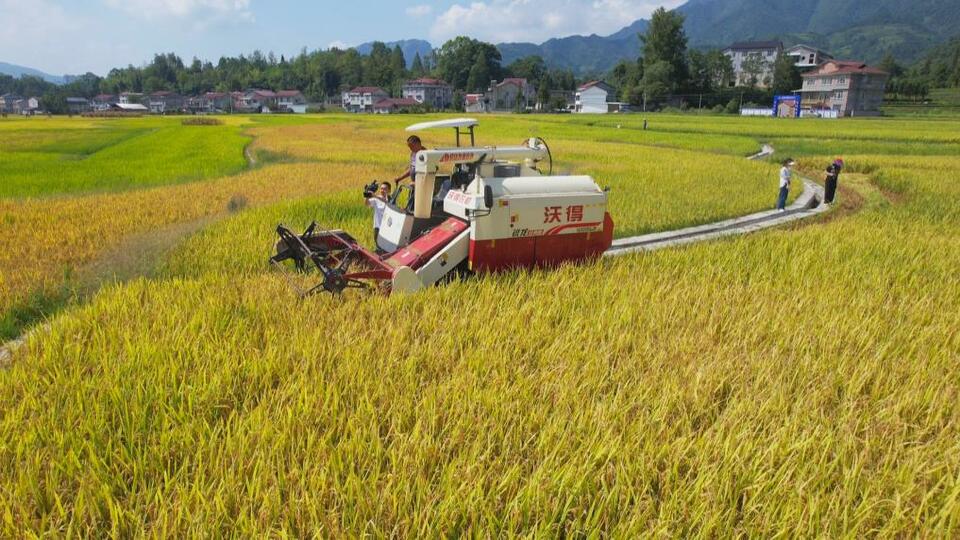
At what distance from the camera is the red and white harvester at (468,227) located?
19.4ft

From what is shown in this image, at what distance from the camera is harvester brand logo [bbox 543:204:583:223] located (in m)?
6.38

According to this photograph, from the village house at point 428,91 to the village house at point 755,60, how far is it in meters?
59.6

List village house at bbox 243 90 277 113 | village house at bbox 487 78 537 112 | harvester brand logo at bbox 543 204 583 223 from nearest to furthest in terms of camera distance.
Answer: harvester brand logo at bbox 543 204 583 223
village house at bbox 487 78 537 112
village house at bbox 243 90 277 113

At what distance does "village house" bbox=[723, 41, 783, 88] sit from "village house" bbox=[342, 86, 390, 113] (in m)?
67.0

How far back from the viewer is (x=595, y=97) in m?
103

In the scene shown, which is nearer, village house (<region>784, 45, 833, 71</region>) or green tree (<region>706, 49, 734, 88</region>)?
green tree (<region>706, 49, 734, 88</region>)

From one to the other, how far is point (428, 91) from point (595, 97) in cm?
3912

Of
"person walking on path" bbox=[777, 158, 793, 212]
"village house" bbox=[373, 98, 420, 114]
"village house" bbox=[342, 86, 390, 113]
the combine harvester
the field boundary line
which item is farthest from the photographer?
"village house" bbox=[342, 86, 390, 113]

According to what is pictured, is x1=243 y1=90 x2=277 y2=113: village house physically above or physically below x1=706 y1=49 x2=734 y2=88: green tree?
below

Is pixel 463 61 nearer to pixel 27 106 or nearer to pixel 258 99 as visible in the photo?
pixel 258 99

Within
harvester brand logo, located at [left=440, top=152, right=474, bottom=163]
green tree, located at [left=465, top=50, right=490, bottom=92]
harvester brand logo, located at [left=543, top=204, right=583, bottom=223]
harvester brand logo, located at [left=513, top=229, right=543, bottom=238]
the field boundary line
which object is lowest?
the field boundary line

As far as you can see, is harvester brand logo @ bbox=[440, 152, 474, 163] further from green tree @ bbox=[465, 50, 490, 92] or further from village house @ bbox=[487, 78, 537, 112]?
green tree @ bbox=[465, 50, 490, 92]

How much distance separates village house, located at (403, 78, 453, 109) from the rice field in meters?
119

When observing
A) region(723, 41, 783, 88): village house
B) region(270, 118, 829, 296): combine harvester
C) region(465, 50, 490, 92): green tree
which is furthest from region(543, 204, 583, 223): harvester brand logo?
region(465, 50, 490, 92): green tree
